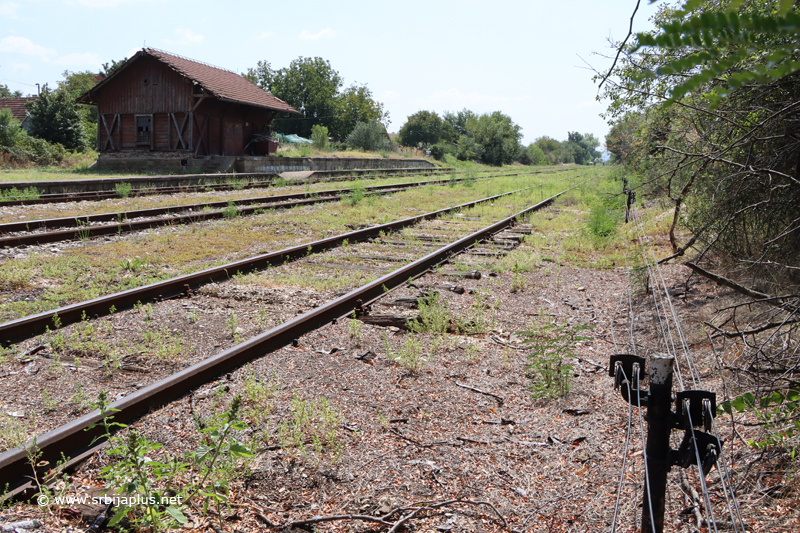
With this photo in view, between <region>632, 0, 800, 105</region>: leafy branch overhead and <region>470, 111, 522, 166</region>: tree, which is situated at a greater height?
<region>470, 111, 522, 166</region>: tree

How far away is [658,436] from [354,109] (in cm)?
8070

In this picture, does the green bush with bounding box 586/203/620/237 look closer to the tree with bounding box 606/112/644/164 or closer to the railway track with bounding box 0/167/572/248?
the tree with bounding box 606/112/644/164

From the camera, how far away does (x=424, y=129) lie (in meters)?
75.9

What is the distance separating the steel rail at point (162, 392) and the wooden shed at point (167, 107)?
86.1 feet

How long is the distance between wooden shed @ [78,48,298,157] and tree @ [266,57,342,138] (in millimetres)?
46166

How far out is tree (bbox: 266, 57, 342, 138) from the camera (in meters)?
79.6

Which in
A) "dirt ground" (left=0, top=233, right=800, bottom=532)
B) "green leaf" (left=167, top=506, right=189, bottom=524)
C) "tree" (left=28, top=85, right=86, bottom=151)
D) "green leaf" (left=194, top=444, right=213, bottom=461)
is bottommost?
"dirt ground" (left=0, top=233, right=800, bottom=532)

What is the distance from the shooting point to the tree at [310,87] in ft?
261

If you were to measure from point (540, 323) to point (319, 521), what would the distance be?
381cm

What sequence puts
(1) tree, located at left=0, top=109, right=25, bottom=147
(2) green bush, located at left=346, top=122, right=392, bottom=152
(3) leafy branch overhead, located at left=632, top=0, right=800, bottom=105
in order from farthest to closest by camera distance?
(2) green bush, located at left=346, top=122, right=392, bottom=152 → (1) tree, located at left=0, top=109, right=25, bottom=147 → (3) leafy branch overhead, located at left=632, top=0, right=800, bottom=105

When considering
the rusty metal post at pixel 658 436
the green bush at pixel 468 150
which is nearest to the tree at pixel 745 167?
the rusty metal post at pixel 658 436

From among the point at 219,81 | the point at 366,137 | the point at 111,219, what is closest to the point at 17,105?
the point at 366,137

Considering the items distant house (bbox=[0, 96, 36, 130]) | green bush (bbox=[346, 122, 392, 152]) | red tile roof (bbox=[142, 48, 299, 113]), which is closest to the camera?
red tile roof (bbox=[142, 48, 299, 113])

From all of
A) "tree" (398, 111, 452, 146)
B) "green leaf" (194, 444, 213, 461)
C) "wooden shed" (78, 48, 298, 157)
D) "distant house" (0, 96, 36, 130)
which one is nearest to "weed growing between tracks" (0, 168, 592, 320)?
"green leaf" (194, 444, 213, 461)
